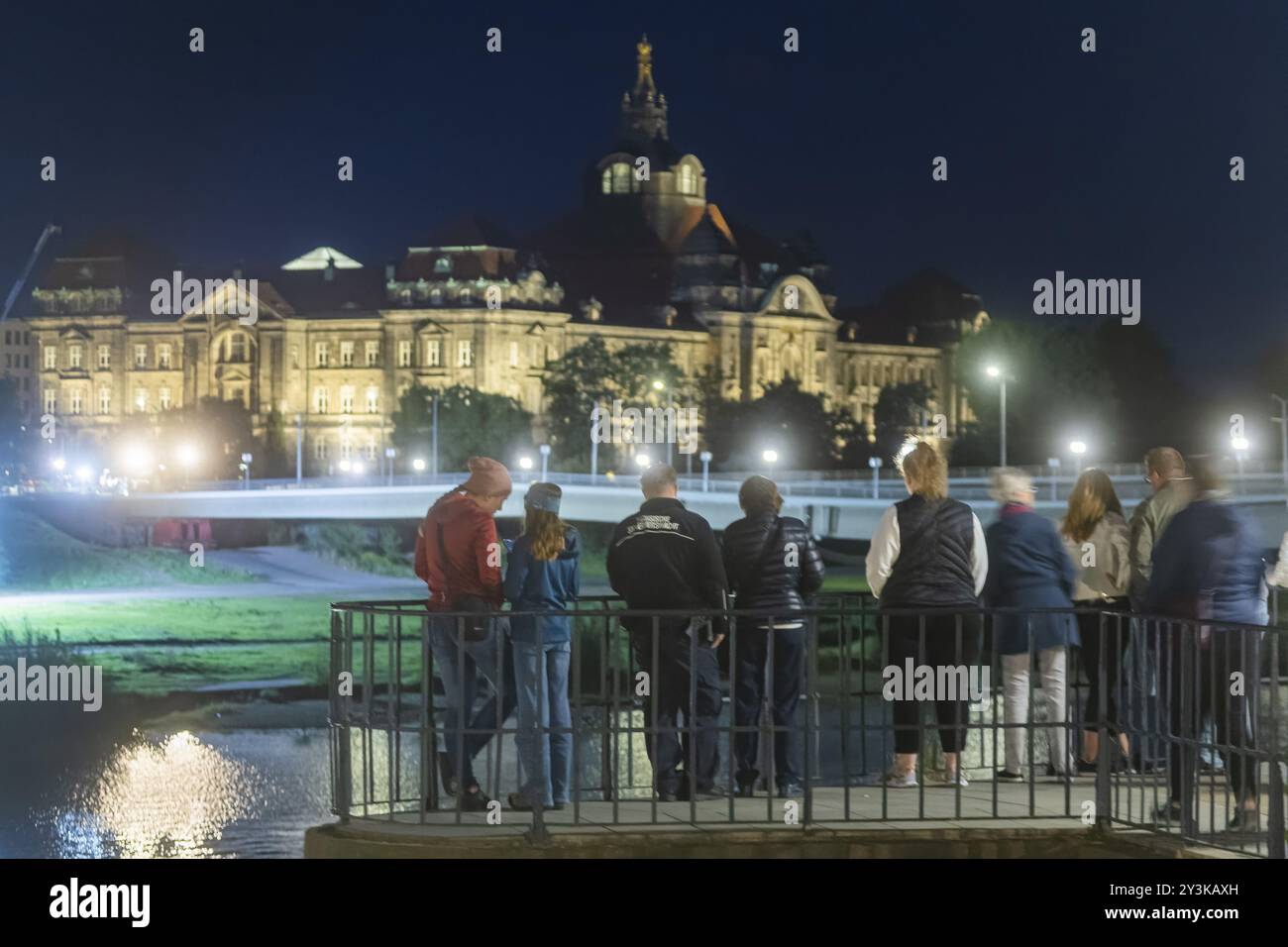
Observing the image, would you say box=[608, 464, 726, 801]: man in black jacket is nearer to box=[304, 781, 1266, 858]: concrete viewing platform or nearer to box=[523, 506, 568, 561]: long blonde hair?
box=[523, 506, 568, 561]: long blonde hair

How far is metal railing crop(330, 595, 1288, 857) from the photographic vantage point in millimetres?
11961

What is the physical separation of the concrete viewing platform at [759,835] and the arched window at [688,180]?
549ft

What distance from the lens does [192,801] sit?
101 ft

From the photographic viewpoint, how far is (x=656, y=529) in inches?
528

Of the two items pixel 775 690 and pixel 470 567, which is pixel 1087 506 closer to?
pixel 775 690

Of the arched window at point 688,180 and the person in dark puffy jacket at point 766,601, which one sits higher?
the arched window at point 688,180

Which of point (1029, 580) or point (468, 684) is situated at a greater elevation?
point (1029, 580)

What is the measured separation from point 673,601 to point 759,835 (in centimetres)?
195

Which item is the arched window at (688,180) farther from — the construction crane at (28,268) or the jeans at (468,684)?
the jeans at (468,684)

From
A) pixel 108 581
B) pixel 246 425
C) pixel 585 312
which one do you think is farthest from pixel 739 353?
pixel 108 581

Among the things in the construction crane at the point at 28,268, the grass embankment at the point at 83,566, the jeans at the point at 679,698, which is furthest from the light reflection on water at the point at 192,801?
the construction crane at the point at 28,268

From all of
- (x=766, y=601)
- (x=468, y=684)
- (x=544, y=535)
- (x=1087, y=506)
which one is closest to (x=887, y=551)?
(x=766, y=601)

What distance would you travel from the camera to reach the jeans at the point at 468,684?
1193 centimetres

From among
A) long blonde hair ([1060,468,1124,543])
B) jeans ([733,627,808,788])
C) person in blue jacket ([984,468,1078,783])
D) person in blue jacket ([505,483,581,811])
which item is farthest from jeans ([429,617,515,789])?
long blonde hair ([1060,468,1124,543])
